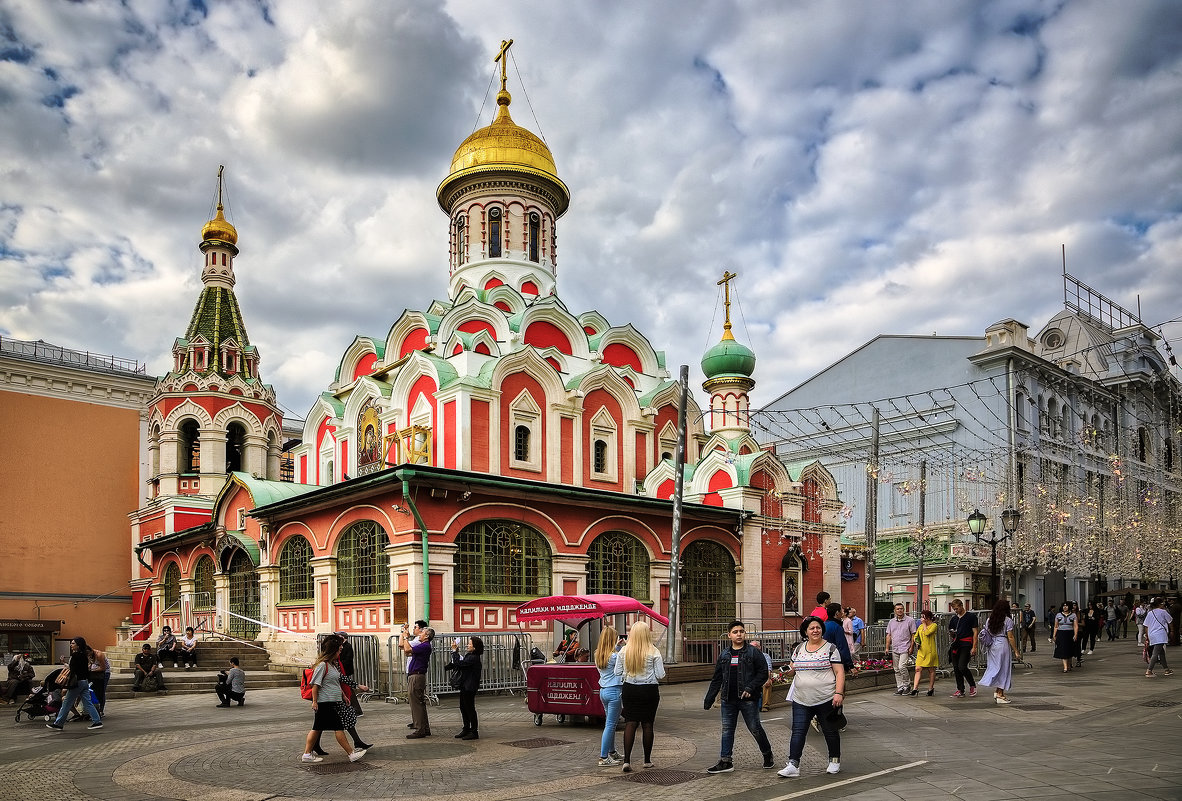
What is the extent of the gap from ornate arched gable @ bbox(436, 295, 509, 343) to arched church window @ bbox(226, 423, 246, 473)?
487 inches

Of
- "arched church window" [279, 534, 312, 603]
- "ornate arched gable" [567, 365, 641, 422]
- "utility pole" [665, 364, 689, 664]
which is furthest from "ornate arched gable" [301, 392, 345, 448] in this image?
"utility pole" [665, 364, 689, 664]

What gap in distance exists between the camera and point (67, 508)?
128 ft

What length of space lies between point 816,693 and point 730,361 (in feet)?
87.0

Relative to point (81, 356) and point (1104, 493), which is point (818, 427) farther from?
point (81, 356)

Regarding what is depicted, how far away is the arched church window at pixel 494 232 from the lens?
110 feet

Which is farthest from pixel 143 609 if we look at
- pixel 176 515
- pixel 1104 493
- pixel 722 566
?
pixel 1104 493

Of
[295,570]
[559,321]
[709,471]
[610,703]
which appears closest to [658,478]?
[709,471]

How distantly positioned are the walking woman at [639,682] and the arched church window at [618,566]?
581 inches

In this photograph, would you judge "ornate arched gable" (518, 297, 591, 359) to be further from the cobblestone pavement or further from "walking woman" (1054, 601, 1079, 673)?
"walking woman" (1054, 601, 1079, 673)

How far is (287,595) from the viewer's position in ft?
85.7

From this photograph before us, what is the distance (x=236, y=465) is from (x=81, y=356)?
33.0 ft

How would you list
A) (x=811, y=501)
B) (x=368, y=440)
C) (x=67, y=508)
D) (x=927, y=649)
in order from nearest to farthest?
(x=927, y=649) < (x=368, y=440) < (x=811, y=501) < (x=67, y=508)

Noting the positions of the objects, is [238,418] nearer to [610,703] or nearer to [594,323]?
[594,323]

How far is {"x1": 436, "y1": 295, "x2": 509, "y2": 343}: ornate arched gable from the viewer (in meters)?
29.8
